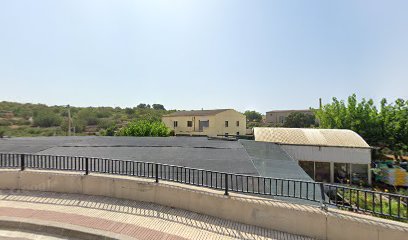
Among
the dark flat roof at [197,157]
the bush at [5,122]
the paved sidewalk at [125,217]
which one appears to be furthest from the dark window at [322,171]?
the bush at [5,122]

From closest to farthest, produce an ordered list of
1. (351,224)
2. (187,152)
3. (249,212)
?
(351,224) < (249,212) < (187,152)

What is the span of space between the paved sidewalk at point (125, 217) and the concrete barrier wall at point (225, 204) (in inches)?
7.7

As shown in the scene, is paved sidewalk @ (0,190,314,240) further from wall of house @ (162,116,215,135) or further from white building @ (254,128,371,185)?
wall of house @ (162,116,215,135)

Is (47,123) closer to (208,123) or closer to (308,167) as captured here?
(208,123)

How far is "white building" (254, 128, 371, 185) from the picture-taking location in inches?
706

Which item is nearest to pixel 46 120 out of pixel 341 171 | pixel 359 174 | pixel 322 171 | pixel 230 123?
pixel 230 123

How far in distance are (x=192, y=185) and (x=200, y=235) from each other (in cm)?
175

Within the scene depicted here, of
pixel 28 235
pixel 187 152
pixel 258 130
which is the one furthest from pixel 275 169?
pixel 258 130

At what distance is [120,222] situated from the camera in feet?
19.2

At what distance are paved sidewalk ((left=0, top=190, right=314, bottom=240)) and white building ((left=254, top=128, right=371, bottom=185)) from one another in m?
14.2

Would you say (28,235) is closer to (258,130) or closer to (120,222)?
(120,222)

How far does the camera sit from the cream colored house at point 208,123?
1572 inches

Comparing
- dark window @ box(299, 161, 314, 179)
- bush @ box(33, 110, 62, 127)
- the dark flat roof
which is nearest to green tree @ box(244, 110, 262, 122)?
bush @ box(33, 110, 62, 127)

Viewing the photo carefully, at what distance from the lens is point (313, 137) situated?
1955 cm
